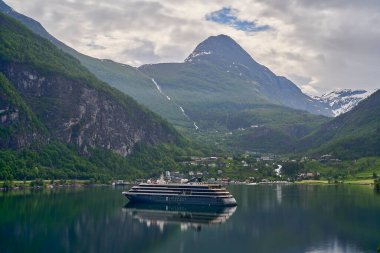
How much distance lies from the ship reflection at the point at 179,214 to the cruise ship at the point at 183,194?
2978mm

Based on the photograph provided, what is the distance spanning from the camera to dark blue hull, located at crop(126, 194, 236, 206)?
170 m

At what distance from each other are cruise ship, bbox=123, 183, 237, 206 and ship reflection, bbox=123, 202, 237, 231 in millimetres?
2978

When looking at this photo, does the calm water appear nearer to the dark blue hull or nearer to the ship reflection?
the ship reflection

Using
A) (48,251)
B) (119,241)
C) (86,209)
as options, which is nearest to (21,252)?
(48,251)

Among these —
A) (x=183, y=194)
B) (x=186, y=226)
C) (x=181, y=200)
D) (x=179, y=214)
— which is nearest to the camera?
(x=186, y=226)

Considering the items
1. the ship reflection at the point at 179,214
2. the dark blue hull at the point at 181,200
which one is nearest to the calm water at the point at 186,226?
the ship reflection at the point at 179,214

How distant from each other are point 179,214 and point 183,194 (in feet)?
69.7

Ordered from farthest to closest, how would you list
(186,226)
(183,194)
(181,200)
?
(183,194) → (181,200) → (186,226)

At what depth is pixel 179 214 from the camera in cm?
15512

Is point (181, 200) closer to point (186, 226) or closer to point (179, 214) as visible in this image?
point (179, 214)

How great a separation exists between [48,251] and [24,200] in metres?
79.8

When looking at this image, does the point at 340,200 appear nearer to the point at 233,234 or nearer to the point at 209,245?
the point at 233,234

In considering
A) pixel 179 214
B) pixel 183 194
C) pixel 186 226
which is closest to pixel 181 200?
pixel 183 194

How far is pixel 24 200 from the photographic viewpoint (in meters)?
173
